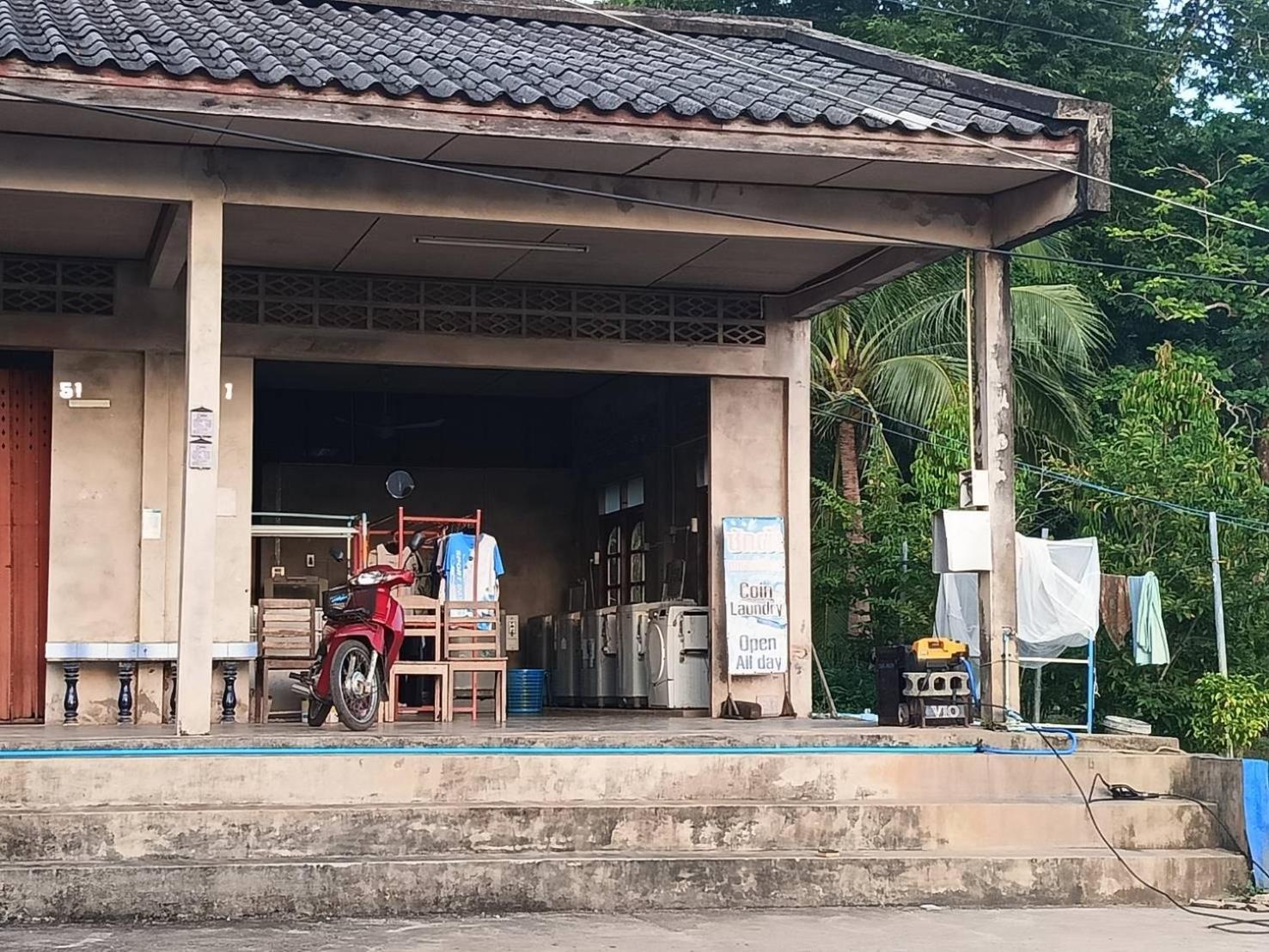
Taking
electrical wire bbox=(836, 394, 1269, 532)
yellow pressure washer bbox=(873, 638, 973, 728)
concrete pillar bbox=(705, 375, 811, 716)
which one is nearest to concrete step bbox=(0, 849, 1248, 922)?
yellow pressure washer bbox=(873, 638, 973, 728)

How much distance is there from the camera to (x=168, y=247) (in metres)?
10.5

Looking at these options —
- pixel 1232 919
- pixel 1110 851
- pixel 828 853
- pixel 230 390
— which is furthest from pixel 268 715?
pixel 1232 919

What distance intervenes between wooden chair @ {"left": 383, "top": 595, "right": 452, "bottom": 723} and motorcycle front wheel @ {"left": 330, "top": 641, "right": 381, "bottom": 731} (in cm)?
99

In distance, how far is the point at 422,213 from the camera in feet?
32.4

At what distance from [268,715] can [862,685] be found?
723cm

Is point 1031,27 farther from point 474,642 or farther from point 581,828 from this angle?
point 581,828

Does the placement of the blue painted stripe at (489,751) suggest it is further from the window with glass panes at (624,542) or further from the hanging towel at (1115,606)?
the window with glass panes at (624,542)

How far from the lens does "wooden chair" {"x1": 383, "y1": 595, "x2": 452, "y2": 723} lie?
11371 mm

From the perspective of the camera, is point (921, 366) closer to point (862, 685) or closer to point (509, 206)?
point (862, 685)

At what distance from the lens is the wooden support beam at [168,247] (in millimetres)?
9953

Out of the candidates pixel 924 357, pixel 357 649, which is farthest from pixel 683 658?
pixel 924 357

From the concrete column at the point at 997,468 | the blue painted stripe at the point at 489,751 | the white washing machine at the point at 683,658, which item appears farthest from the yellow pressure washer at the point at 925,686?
the white washing machine at the point at 683,658

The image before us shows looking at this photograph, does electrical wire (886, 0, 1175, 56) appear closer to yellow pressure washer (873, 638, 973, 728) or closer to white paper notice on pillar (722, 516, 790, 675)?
white paper notice on pillar (722, 516, 790, 675)

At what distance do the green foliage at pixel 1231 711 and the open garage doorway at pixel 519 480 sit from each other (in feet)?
14.0
